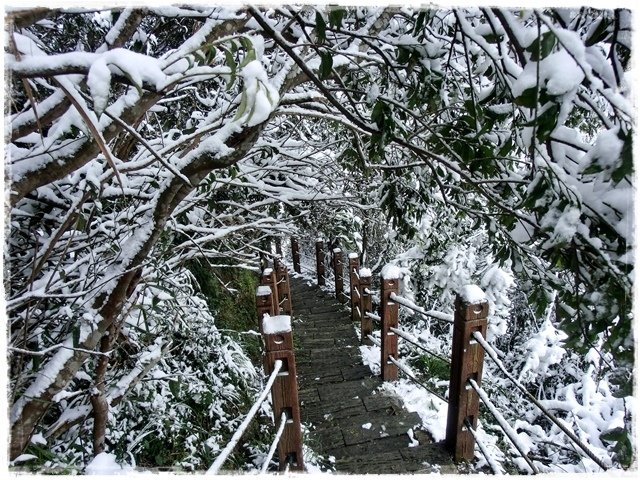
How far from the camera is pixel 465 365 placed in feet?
8.07

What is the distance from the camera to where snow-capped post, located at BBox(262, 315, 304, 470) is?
2.23 metres

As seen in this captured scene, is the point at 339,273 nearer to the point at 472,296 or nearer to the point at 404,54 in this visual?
the point at 472,296

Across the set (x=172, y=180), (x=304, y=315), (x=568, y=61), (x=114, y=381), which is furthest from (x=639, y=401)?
(x=304, y=315)

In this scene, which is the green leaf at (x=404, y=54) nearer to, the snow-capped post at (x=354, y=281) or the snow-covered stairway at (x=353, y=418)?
the snow-covered stairway at (x=353, y=418)

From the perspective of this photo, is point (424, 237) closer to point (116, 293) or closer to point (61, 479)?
point (116, 293)

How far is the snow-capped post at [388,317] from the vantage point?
373 centimetres

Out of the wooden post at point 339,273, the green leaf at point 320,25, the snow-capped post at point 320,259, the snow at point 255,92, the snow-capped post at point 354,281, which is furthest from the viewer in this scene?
the snow-capped post at point 320,259

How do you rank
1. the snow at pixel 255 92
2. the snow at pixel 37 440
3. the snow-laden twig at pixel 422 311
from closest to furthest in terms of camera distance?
the snow at pixel 255 92 → the snow at pixel 37 440 → the snow-laden twig at pixel 422 311

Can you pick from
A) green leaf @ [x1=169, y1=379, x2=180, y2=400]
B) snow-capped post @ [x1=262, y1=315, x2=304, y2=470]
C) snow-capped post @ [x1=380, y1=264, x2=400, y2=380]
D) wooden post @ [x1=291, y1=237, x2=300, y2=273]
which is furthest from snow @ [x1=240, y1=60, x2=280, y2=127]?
wooden post @ [x1=291, y1=237, x2=300, y2=273]

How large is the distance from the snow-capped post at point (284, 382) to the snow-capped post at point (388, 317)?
1688 mm

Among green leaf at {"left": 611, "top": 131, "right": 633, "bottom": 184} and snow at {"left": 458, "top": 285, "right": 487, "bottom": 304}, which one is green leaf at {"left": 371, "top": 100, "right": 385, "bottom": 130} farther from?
snow at {"left": 458, "top": 285, "right": 487, "bottom": 304}

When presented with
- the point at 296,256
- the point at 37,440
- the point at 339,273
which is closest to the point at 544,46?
the point at 37,440

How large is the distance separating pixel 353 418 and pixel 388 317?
41.9 inches

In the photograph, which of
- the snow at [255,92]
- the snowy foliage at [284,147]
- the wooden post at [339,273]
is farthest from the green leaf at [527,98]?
the wooden post at [339,273]
